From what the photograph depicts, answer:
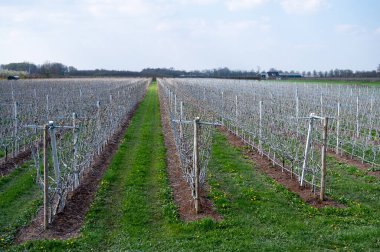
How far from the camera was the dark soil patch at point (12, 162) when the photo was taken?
10.9 meters

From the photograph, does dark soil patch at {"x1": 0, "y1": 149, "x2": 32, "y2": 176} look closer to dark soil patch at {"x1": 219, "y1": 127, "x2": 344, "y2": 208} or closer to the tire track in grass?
the tire track in grass

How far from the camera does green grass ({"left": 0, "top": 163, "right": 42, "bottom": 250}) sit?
705 cm

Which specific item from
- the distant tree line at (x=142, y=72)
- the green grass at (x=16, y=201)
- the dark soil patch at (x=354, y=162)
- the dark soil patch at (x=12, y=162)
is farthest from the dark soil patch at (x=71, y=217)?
the distant tree line at (x=142, y=72)

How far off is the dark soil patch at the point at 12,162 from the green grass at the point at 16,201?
9.3 inches

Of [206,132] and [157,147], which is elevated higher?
[206,132]

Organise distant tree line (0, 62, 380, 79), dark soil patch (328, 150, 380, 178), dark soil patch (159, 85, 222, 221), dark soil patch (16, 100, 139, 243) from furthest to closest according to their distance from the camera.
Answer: distant tree line (0, 62, 380, 79) → dark soil patch (328, 150, 380, 178) → dark soil patch (159, 85, 222, 221) → dark soil patch (16, 100, 139, 243)

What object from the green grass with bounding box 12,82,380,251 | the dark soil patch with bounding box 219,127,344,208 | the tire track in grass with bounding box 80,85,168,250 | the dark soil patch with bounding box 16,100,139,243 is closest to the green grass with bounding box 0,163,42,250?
the dark soil patch with bounding box 16,100,139,243

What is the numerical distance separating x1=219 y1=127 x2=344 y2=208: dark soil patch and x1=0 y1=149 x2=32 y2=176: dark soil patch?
22.9ft

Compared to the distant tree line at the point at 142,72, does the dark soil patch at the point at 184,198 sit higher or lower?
lower

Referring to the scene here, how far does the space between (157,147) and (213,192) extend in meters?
5.70

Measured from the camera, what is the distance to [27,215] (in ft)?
25.2

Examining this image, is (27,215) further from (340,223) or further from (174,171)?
(340,223)

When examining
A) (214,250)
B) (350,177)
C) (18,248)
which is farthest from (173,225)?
(350,177)

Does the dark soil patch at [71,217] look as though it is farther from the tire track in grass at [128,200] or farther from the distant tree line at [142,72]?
the distant tree line at [142,72]
